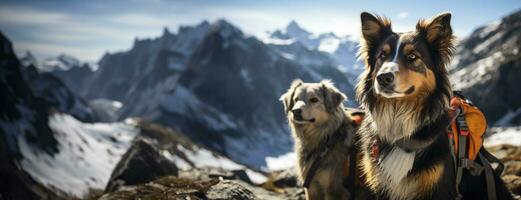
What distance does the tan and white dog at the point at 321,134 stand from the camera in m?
11.4

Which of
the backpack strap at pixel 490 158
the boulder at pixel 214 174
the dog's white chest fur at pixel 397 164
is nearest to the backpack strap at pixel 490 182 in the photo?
the backpack strap at pixel 490 158

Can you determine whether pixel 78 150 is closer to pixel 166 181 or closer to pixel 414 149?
pixel 166 181

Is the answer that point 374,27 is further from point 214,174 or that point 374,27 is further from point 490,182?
point 214,174

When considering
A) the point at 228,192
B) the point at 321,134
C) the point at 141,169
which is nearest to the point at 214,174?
the point at 228,192

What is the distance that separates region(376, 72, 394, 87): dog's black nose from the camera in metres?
7.04

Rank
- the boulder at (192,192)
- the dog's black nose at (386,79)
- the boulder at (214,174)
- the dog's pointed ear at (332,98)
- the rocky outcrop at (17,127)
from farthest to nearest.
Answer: the rocky outcrop at (17,127) → the boulder at (214,174) → the dog's pointed ear at (332,98) → the boulder at (192,192) → the dog's black nose at (386,79)

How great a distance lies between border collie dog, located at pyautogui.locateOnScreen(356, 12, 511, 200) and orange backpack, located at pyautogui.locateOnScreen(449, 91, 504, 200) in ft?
0.54

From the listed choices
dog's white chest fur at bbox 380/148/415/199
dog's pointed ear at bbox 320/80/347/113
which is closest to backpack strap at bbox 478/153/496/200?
dog's white chest fur at bbox 380/148/415/199

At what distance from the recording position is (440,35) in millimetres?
7484

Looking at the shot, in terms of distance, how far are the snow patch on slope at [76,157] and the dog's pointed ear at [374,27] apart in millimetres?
96076

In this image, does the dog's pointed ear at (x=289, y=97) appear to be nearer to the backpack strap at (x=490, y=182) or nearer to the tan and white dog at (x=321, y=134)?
the tan and white dog at (x=321, y=134)

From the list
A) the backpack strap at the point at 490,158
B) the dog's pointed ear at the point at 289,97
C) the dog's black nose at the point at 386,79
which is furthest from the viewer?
the dog's pointed ear at the point at 289,97

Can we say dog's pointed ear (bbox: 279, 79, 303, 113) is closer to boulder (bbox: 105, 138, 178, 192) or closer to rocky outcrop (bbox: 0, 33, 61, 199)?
boulder (bbox: 105, 138, 178, 192)

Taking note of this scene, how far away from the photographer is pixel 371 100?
792 centimetres
